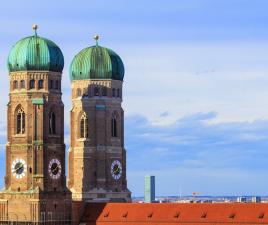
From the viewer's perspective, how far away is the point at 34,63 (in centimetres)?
15000

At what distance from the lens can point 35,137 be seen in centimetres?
14900

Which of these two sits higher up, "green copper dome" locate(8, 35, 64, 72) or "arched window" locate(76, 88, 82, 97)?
"green copper dome" locate(8, 35, 64, 72)

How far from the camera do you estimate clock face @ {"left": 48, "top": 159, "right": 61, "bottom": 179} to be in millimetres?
149750

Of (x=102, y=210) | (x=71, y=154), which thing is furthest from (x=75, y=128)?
(x=102, y=210)

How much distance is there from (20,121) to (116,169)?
71.0 feet

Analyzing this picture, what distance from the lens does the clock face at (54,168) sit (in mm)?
149750

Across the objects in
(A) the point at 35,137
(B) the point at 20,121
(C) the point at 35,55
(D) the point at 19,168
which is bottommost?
(D) the point at 19,168

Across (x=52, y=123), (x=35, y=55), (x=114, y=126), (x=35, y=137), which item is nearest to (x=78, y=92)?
(x=114, y=126)

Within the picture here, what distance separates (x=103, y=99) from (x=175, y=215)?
24447 mm

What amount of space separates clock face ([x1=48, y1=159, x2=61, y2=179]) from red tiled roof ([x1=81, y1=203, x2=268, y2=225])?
29.3ft

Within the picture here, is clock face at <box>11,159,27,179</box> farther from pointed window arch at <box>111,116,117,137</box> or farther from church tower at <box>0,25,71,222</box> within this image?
pointed window arch at <box>111,116,117,137</box>

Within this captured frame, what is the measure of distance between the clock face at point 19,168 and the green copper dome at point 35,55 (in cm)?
1257

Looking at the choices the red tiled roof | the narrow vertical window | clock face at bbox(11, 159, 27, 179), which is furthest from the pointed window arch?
clock face at bbox(11, 159, 27, 179)

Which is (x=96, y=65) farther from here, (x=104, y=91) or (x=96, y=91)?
(x=104, y=91)
